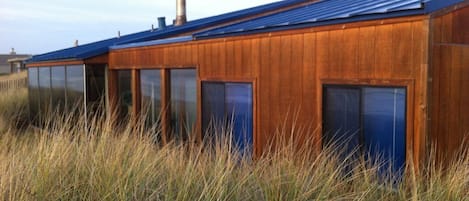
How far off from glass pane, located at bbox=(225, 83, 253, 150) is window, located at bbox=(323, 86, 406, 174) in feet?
5.26

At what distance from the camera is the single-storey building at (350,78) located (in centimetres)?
489

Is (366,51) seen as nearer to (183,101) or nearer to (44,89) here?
(183,101)

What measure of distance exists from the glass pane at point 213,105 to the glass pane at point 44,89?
7.17 metres

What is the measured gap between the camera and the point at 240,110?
24.3ft

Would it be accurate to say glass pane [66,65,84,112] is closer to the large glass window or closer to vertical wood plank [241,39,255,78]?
the large glass window

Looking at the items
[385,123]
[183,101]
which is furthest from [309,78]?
[183,101]

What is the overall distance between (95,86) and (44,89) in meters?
3.26

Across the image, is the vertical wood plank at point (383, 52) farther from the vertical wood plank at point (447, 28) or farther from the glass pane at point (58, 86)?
the glass pane at point (58, 86)

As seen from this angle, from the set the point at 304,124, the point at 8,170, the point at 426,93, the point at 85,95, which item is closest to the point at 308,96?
the point at 304,124

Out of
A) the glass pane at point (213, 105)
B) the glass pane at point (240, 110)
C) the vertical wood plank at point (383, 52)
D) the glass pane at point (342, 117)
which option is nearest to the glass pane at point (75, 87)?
the glass pane at point (213, 105)

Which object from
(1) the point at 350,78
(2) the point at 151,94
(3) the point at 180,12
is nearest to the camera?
(1) the point at 350,78

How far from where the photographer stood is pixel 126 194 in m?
3.76

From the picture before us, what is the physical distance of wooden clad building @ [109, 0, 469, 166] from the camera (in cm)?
488

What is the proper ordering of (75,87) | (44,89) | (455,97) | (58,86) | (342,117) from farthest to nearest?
(44,89) < (58,86) < (75,87) < (342,117) < (455,97)
